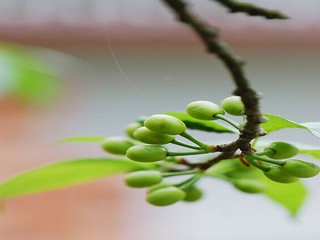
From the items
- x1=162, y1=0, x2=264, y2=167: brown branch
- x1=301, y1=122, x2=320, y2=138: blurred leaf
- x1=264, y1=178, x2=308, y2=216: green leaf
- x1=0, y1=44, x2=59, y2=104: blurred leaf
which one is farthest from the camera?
x1=0, y1=44, x2=59, y2=104: blurred leaf

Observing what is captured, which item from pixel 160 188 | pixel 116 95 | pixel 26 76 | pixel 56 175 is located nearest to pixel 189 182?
pixel 160 188

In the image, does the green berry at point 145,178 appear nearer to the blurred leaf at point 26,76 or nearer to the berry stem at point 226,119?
the berry stem at point 226,119

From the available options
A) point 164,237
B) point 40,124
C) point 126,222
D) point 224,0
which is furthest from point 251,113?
point 164,237

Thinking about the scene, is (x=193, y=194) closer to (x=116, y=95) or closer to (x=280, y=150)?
(x=280, y=150)

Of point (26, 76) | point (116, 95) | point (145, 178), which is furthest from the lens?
point (116, 95)

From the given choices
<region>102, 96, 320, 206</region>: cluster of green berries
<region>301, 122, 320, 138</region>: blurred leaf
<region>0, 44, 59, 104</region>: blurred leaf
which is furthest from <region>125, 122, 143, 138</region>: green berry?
<region>0, 44, 59, 104</region>: blurred leaf

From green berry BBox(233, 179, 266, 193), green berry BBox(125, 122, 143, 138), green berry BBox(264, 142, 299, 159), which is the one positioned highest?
green berry BBox(125, 122, 143, 138)

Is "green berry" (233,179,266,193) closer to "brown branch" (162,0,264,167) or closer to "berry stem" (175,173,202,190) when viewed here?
"berry stem" (175,173,202,190)
